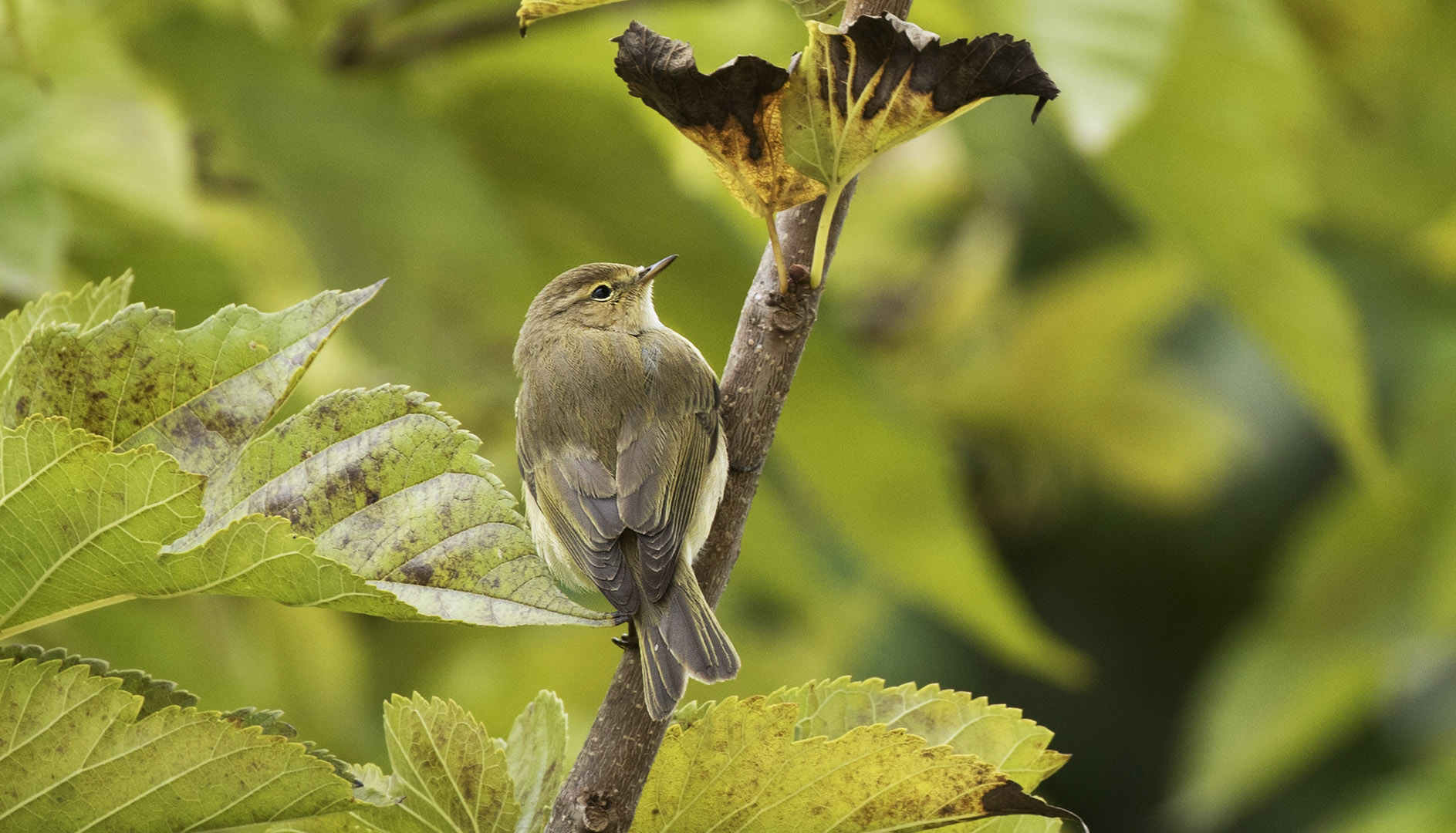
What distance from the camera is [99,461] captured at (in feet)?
2.16

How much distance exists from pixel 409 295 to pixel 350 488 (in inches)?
48.0

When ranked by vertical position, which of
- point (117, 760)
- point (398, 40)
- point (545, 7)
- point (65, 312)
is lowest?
point (117, 760)

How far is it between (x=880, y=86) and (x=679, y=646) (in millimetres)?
435

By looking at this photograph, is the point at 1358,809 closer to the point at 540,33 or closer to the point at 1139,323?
the point at 1139,323

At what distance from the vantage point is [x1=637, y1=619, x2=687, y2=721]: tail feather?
76cm

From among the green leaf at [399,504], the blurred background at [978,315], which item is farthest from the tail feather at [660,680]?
the blurred background at [978,315]

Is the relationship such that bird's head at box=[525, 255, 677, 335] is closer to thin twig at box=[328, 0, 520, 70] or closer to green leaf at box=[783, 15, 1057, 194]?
thin twig at box=[328, 0, 520, 70]

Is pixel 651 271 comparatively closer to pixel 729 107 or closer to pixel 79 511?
pixel 729 107

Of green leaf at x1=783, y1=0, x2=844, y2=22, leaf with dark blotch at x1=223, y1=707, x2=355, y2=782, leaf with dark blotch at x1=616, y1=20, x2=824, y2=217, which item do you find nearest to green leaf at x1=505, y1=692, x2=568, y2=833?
leaf with dark blotch at x1=223, y1=707, x2=355, y2=782

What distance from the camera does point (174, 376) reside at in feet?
2.54

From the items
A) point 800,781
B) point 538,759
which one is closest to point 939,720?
point 800,781

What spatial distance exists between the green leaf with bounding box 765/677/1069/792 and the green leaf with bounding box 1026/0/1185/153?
0.55 metres

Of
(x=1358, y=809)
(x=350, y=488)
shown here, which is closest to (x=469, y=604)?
(x=350, y=488)

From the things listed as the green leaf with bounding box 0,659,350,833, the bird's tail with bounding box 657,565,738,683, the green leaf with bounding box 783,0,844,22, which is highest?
the green leaf with bounding box 783,0,844,22
